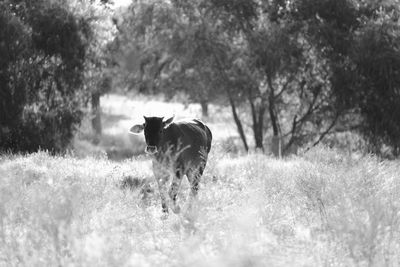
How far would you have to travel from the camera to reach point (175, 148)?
27.7ft

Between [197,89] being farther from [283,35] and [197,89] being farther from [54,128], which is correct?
[54,128]

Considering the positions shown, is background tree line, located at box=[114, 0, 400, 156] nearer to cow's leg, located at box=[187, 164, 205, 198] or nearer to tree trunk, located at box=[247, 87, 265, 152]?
tree trunk, located at box=[247, 87, 265, 152]

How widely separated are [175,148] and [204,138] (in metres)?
0.78

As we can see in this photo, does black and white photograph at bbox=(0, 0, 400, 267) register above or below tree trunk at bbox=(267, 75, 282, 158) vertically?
above

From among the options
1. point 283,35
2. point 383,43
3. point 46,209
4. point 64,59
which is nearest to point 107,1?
point 64,59

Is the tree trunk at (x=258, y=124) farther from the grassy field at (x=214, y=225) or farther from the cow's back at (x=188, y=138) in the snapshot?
the grassy field at (x=214, y=225)

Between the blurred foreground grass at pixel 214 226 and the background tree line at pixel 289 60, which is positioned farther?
the background tree line at pixel 289 60

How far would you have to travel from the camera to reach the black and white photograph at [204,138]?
223 inches

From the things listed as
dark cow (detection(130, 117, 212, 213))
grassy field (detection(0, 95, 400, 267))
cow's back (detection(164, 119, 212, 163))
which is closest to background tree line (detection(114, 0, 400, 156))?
grassy field (detection(0, 95, 400, 267))

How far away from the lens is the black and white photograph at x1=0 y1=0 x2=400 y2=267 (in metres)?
5.67

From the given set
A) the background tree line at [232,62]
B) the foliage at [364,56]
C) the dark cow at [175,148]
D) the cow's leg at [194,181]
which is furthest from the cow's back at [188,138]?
the foliage at [364,56]

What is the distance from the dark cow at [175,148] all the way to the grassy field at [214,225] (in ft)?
1.23

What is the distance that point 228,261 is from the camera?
464 cm

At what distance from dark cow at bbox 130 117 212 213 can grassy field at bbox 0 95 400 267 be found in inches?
14.8
